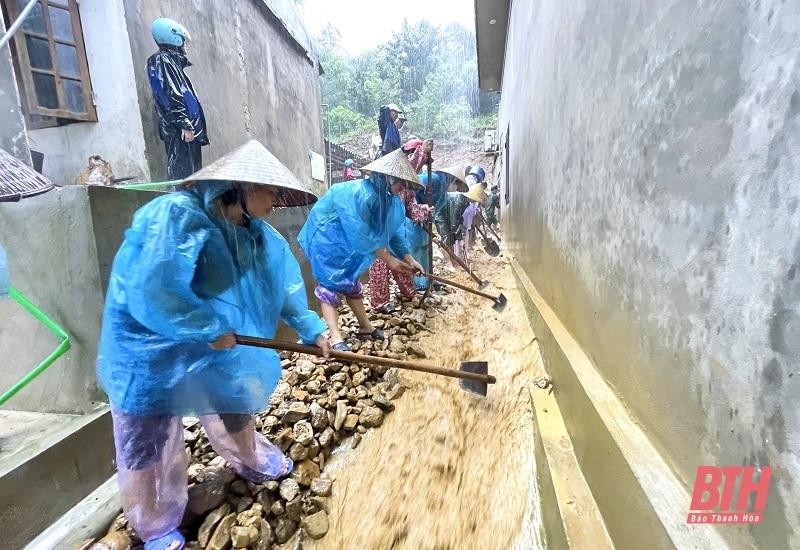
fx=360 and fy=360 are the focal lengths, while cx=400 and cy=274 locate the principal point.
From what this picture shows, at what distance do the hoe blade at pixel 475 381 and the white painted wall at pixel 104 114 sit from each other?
14.5 ft

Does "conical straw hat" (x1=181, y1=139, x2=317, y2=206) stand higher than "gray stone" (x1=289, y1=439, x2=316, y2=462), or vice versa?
"conical straw hat" (x1=181, y1=139, x2=317, y2=206)

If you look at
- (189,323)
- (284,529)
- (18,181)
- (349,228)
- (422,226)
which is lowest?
(284,529)

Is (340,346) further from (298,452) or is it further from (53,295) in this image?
(53,295)

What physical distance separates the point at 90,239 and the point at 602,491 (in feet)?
8.65

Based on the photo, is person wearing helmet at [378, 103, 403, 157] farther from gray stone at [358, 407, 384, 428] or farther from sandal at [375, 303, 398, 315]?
gray stone at [358, 407, 384, 428]

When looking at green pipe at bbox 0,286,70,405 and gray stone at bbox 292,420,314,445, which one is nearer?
green pipe at bbox 0,286,70,405

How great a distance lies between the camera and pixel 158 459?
1.63 metres

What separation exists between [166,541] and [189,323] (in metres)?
1.07

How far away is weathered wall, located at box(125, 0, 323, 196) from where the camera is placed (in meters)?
4.43

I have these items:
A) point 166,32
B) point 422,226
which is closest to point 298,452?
point 422,226

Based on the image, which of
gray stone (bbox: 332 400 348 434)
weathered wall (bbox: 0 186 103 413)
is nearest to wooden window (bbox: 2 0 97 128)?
weathered wall (bbox: 0 186 103 413)

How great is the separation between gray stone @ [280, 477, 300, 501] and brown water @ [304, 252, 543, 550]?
211 millimetres

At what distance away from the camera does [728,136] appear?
842 mm

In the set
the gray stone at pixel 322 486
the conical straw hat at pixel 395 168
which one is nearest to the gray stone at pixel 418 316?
the conical straw hat at pixel 395 168
